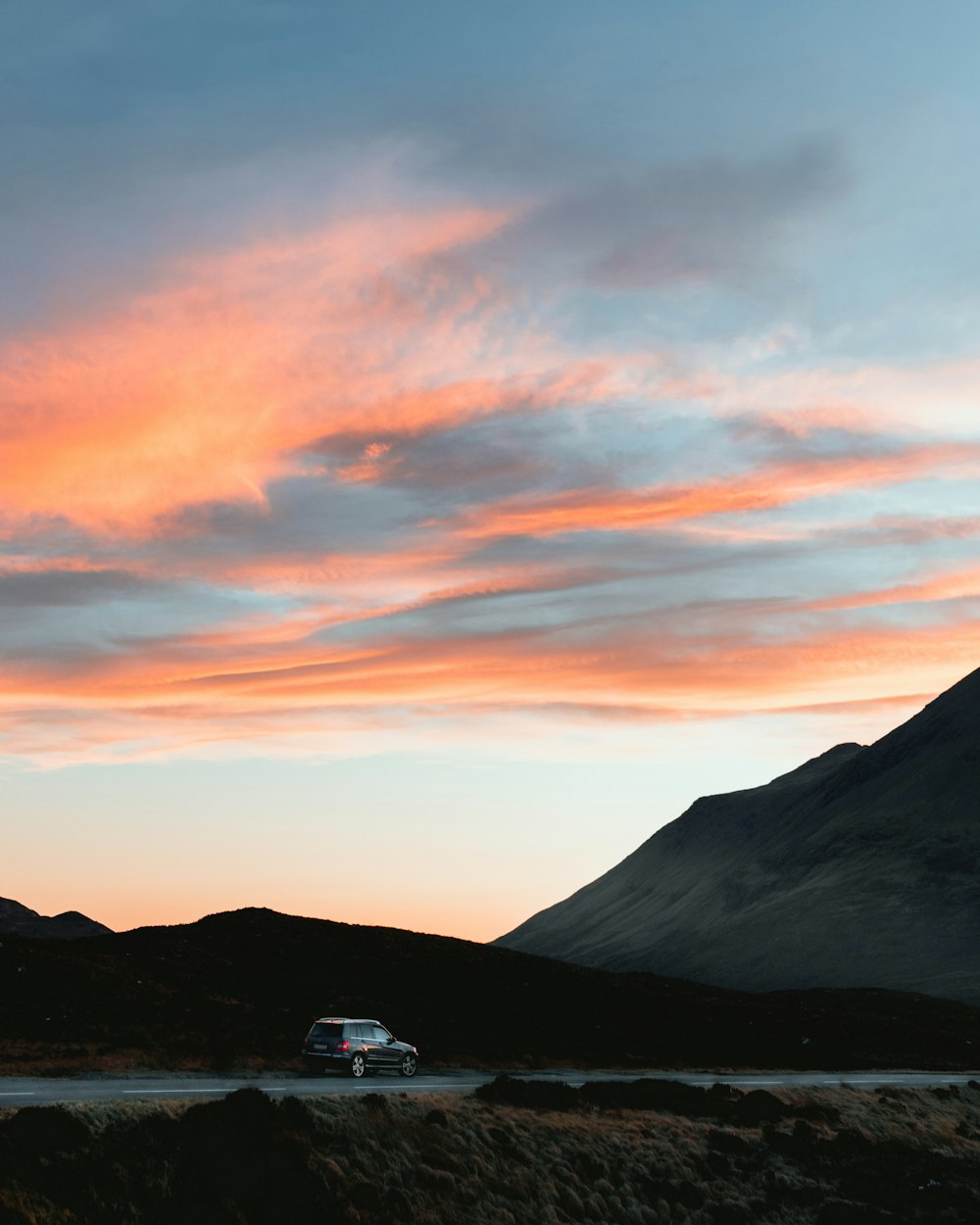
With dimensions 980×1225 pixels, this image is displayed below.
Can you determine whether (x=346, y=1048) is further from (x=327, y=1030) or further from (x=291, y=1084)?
(x=291, y=1084)

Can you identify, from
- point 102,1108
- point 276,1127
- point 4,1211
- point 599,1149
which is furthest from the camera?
point 599,1149

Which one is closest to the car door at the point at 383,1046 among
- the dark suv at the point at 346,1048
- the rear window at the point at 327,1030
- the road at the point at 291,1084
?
the dark suv at the point at 346,1048

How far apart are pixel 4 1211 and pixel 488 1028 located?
1966 inches

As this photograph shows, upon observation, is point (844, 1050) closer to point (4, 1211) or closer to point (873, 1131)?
point (873, 1131)

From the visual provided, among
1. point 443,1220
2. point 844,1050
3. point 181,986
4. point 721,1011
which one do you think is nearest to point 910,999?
point 721,1011

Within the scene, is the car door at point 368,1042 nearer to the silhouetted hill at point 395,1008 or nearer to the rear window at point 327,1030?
the rear window at point 327,1030

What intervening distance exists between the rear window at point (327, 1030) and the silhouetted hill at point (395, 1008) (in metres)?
6.07

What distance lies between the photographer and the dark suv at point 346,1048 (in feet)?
147

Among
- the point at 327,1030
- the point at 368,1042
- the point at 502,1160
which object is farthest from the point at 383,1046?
the point at 502,1160

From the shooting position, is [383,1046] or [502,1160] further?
[383,1046]

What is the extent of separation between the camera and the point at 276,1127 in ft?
108

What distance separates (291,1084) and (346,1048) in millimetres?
3098

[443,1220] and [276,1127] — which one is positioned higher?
[276,1127]

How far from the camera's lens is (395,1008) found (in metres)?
77.2
